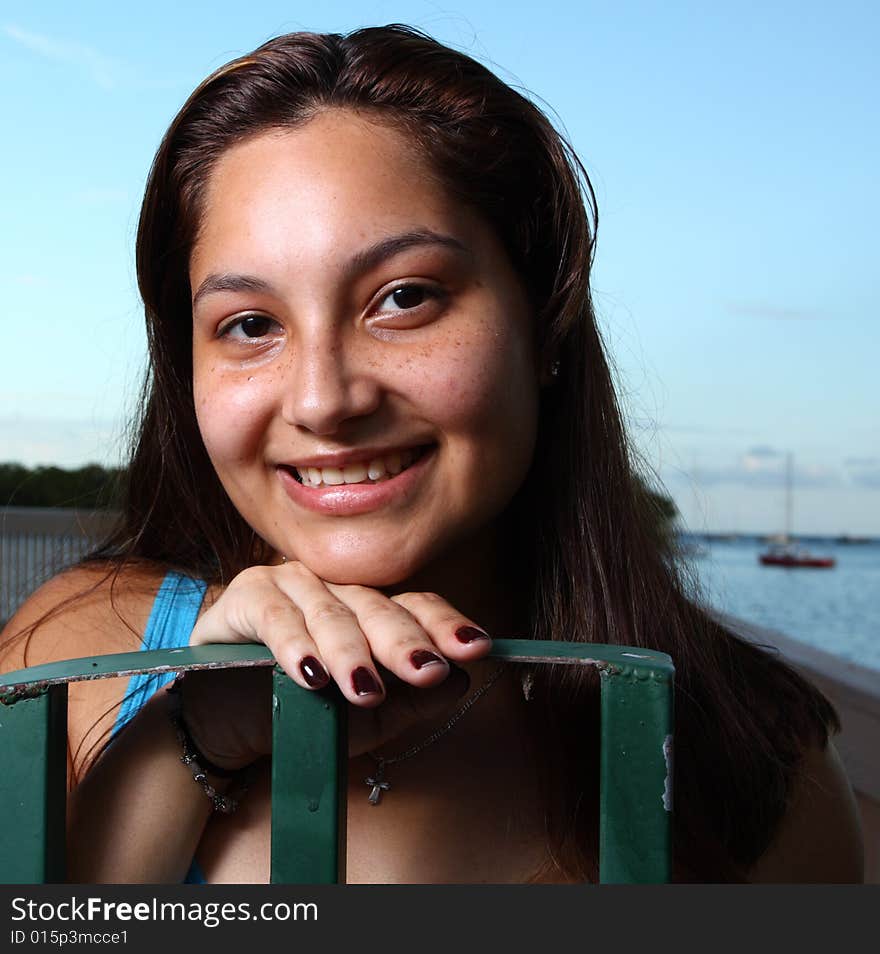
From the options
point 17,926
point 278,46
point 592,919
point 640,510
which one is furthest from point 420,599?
point 278,46

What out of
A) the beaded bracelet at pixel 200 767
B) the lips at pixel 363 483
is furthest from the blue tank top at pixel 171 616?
the lips at pixel 363 483

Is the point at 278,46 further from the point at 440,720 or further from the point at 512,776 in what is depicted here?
the point at 512,776

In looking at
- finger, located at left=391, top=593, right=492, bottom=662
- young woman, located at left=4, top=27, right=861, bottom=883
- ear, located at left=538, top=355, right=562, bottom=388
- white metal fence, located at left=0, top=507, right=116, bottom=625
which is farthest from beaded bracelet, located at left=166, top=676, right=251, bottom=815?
white metal fence, located at left=0, top=507, right=116, bottom=625

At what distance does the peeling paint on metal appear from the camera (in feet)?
2.52

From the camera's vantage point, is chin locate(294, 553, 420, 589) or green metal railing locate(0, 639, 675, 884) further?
chin locate(294, 553, 420, 589)

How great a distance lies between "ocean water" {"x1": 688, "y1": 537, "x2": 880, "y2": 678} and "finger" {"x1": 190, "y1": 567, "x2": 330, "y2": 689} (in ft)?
3.82

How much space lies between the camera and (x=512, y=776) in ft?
4.99

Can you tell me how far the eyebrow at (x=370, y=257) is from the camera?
125 centimetres

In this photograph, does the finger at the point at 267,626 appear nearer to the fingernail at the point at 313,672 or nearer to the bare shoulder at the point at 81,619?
the fingernail at the point at 313,672

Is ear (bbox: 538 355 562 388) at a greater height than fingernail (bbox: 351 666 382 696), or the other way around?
ear (bbox: 538 355 562 388)

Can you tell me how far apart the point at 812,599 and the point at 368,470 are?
137ft

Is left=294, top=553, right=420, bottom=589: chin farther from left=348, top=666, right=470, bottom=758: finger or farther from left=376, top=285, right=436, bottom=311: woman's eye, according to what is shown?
left=376, top=285, right=436, bottom=311: woman's eye

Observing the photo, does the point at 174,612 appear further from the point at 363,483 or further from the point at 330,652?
the point at 330,652

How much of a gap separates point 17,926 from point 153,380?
110cm
